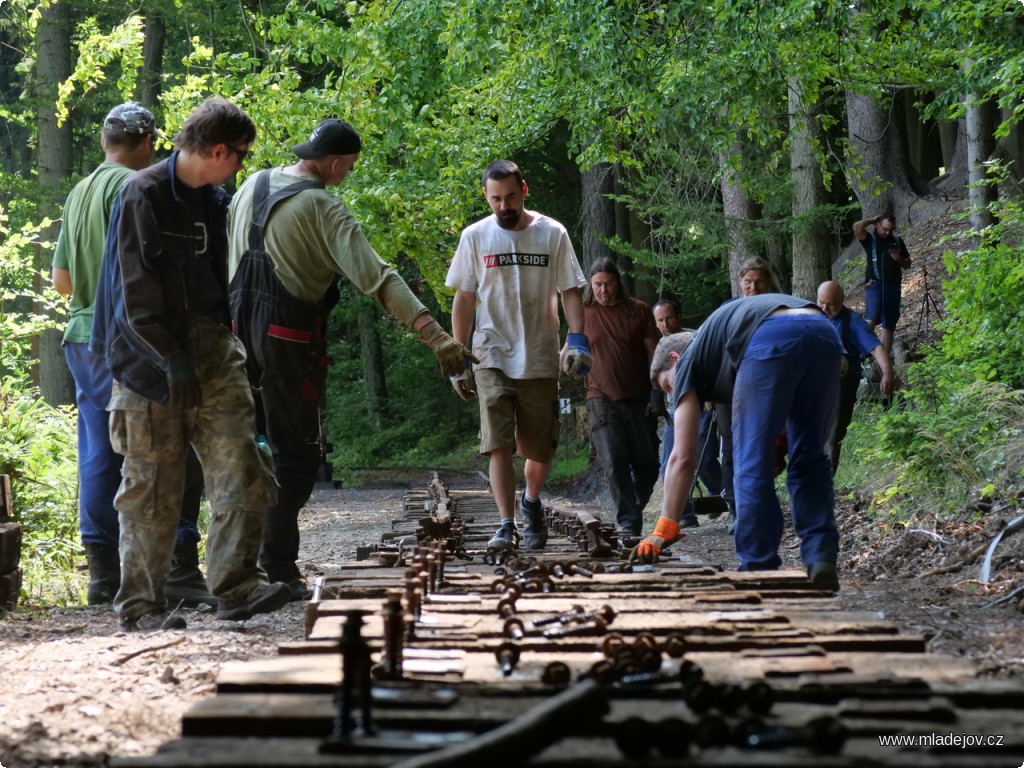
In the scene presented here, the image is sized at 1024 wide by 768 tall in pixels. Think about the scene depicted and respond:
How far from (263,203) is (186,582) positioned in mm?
2076

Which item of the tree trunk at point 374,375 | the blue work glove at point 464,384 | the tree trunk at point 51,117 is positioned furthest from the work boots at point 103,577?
the tree trunk at point 374,375

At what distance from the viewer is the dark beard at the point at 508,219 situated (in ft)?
23.3

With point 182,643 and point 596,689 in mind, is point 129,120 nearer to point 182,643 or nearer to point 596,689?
point 182,643

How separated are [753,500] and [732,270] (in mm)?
11186

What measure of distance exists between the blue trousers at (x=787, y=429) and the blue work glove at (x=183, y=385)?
8.23 feet

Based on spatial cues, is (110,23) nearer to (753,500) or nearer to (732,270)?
(732,270)

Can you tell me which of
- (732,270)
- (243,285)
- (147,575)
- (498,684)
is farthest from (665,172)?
(498,684)

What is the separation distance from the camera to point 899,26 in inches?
523

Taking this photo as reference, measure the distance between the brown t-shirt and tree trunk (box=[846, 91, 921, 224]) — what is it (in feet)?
35.8

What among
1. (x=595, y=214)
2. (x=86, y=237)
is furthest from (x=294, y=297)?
(x=595, y=214)

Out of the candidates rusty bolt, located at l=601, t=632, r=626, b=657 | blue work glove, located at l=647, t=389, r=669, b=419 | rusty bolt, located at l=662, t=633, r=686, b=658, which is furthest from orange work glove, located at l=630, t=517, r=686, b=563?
blue work glove, located at l=647, t=389, r=669, b=419

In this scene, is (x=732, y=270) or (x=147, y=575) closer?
(x=147, y=575)

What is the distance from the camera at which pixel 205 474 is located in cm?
557

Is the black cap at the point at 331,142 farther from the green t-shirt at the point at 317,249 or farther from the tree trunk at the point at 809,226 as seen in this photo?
the tree trunk at the point at 809,226
